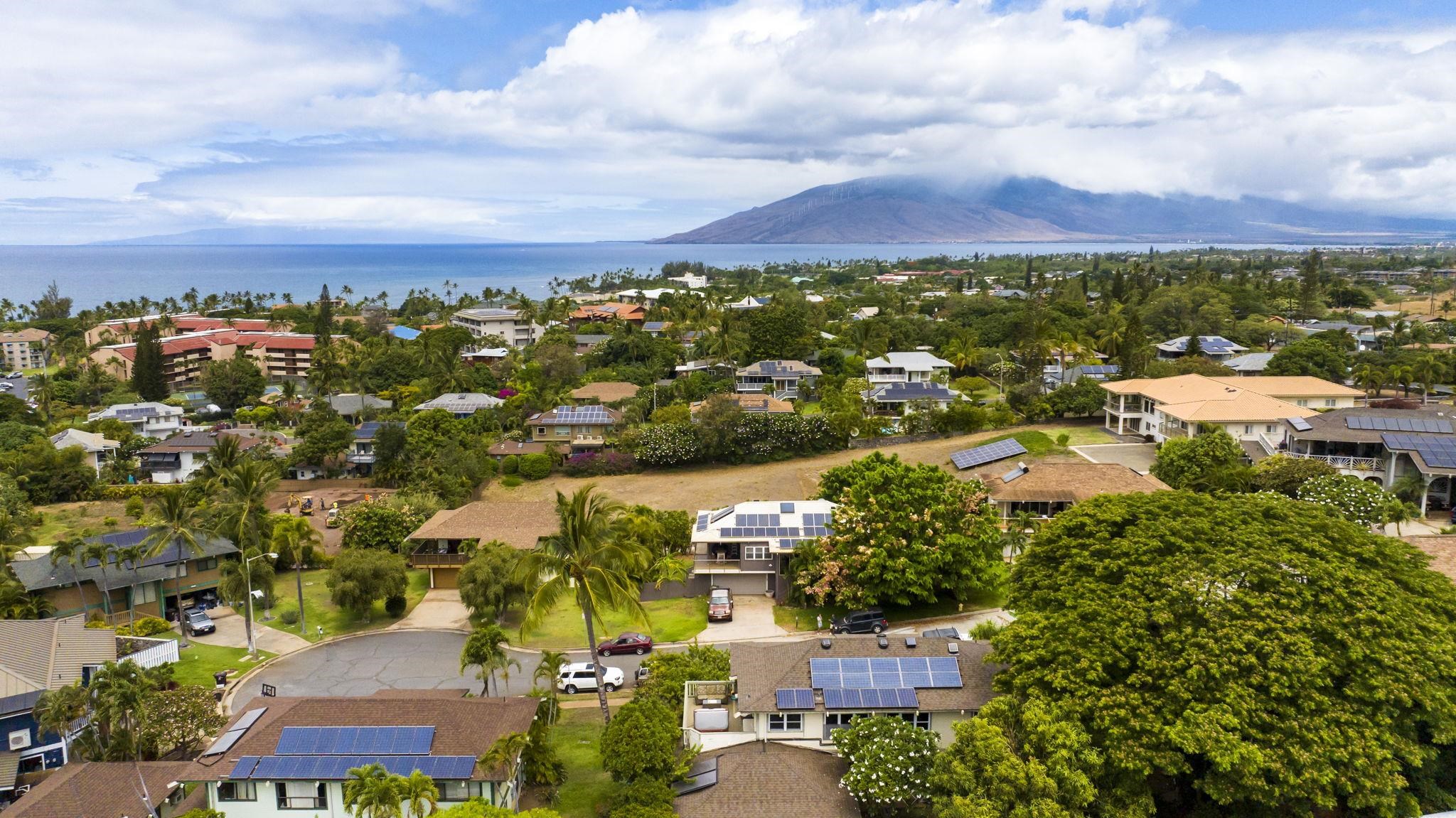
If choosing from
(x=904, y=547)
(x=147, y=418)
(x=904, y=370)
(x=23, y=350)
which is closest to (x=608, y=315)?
(x=904, y=370)

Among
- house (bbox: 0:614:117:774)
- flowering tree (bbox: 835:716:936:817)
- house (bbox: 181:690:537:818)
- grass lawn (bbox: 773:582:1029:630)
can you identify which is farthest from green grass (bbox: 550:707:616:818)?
house (bbox: 0:614:117:774)

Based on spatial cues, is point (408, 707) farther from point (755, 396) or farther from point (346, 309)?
point (346, 309)

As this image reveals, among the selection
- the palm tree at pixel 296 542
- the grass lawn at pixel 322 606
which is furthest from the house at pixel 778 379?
the palm tree at pixel 296 542

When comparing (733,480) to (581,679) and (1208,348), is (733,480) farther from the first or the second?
(1208,348)

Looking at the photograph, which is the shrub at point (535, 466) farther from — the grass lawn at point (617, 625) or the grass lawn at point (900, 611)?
the grass lawn at point (900, 611)

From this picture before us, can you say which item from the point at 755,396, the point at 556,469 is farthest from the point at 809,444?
the point at 556,469

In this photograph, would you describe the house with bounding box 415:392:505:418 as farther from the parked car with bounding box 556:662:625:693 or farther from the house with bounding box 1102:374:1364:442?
the house with bounding box 1102:374:1364:442

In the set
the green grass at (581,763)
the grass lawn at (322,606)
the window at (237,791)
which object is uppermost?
the window at (237,791)
